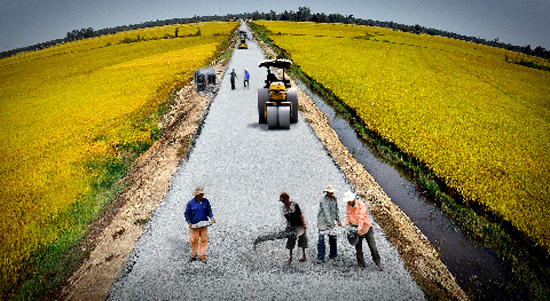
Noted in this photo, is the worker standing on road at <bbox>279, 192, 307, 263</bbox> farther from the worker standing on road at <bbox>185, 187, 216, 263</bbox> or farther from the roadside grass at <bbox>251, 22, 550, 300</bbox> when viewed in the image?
the roadside grass at <bbox>251, 22, 550, 300</bbox>

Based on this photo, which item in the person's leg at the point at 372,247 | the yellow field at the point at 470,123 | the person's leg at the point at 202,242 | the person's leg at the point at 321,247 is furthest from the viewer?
the yellow field at the point at 470,123

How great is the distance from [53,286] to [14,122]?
17674mm

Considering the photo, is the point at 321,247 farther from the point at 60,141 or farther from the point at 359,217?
the point at 60,141

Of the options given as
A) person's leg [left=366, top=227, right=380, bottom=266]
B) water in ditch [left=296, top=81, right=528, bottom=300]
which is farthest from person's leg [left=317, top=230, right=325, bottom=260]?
water in ditch [left=296, top=81, right=528, bottom=300]

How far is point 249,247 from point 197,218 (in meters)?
1.17

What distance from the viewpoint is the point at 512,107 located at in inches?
701

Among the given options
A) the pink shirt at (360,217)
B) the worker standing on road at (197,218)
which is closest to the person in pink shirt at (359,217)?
the pink shirt at (360,217)

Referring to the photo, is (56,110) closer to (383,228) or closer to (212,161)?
(212,161)

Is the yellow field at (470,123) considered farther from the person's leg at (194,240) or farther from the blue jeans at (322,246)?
the person's leg at (194,240)

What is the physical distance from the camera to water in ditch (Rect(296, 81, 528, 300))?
20.4ft

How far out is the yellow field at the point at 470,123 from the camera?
851 centimetres

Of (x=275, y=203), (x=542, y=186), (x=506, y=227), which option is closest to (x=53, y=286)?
(x=275, y=203)

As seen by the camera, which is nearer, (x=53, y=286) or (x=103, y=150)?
(x=53, y=286)

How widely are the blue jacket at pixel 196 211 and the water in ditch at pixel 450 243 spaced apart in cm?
538
